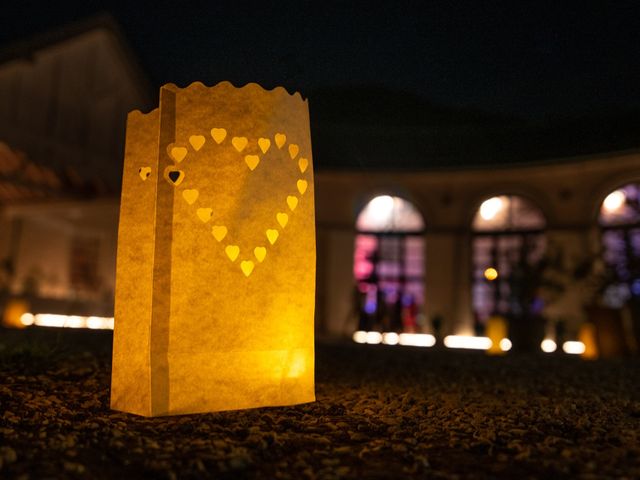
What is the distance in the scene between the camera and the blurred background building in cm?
1301

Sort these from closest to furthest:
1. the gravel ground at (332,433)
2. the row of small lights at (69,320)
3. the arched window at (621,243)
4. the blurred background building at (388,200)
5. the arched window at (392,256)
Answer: the gravel ground at (332,433), the arched window at (621,243), the blurred background building at (388,200), the row of small lights at (69,320), the arched window at (392,256)

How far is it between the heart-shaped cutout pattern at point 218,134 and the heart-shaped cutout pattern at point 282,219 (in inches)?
22.8

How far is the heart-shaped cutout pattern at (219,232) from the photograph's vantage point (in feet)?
11.5

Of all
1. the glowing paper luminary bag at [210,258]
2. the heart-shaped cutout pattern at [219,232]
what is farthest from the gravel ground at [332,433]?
the heart-shaped cutout pattern at [219,232]

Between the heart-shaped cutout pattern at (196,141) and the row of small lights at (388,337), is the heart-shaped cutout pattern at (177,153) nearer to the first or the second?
the heart-shaped cutout pattern at (196,141)

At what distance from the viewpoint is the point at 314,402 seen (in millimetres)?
3979

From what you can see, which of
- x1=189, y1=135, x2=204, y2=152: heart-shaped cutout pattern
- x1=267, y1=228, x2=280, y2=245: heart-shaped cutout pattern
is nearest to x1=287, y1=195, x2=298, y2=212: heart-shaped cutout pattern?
x1=267, y1=228, x2=280, y2=245: heart-shaped cutout pattern

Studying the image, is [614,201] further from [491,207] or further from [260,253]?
[260,253]

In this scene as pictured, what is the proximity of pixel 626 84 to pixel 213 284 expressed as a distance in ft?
41.6

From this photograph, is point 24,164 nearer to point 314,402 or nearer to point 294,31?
point 294,31

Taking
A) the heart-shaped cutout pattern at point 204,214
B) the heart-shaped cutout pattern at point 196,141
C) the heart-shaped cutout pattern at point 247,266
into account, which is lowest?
the heart-shaped cutout pattern at point 247,266

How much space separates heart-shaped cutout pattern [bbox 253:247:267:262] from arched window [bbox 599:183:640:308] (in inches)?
352

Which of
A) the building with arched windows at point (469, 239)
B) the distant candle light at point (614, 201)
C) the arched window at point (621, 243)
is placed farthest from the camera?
the distant candle light at point (614, 201)

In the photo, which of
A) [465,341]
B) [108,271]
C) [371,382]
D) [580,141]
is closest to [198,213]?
[371,382]
